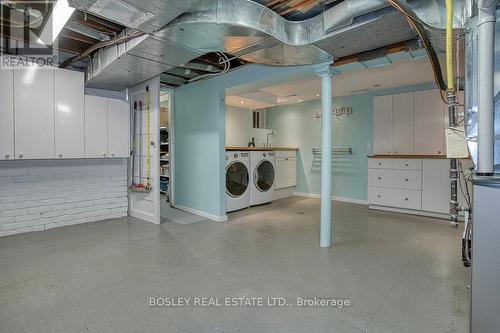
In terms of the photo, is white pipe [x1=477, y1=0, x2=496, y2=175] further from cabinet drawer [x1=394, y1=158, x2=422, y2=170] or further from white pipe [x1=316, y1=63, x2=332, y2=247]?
cabinet drawer [x1=394, y1=158, x2=422, y2=170]

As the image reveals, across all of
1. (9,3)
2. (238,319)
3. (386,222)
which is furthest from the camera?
(386,222)

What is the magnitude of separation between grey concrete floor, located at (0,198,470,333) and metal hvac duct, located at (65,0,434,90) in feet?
6.36

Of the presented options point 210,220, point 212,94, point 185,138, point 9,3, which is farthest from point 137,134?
point 9,3

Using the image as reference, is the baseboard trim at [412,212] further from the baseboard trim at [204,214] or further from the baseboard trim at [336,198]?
the baseboard trim at [204,214]

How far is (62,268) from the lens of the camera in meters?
2.28

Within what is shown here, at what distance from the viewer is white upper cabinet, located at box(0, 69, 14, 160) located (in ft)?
9.72

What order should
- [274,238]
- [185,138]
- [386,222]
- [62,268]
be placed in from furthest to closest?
[185,138] → [386,222] → [274,238] → [62,268]

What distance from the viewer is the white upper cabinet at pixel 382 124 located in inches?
178

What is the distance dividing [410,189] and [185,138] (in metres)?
3.74

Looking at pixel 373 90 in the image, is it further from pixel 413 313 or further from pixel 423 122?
pixel 413 313

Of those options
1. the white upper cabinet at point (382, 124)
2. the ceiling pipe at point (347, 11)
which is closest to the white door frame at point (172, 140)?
the ceiling pipe at point (347, 11)

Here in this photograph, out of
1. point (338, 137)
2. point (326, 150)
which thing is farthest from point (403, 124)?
point (326, 150)

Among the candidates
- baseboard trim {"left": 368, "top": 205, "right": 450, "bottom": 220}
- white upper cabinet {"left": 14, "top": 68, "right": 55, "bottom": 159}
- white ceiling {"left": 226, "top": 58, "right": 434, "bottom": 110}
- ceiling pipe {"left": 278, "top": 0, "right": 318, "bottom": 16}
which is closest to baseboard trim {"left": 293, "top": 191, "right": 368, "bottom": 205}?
baseboard trim {"left": 368, "top": 205, "right": 450, "bottom": 220}

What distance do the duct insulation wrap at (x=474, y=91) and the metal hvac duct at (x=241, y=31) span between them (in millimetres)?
549
